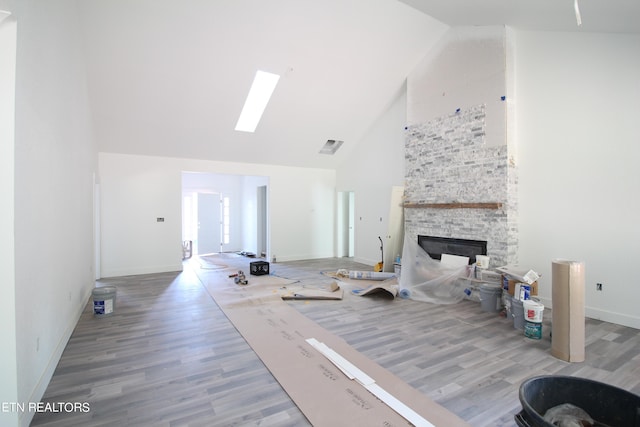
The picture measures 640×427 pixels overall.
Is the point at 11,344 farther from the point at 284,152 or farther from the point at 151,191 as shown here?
the point at 284,152

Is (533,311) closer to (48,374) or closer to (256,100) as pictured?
(48,374)

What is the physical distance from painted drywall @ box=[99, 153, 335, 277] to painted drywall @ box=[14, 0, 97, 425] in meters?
2.67

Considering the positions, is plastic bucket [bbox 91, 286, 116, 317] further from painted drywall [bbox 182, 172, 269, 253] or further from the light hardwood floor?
painted drywall [bbox 182, 172, 269, 253]

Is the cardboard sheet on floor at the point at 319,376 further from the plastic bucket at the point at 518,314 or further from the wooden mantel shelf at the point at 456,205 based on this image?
the wooden mantel shelf at the point at 456,205

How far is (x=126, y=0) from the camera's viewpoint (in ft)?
13.6

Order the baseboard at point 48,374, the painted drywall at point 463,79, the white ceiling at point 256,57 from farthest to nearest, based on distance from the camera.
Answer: the painted drywall at point 463,79, the white ceiling at point 256,57, the baseboard at point 48,374

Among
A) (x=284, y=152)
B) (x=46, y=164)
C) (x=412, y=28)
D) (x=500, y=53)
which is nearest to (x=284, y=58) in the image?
(x=412, y=28)

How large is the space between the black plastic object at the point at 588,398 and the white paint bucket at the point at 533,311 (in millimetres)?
1689

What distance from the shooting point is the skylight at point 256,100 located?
629cm

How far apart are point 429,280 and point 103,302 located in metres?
4.77

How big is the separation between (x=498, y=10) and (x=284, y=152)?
5.21m

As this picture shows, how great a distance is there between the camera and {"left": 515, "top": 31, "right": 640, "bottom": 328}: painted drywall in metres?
3.86

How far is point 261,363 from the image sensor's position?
9.64 feet

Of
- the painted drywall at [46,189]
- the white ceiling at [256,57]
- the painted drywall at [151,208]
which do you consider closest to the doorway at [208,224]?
the painted drywall at [151,208]
